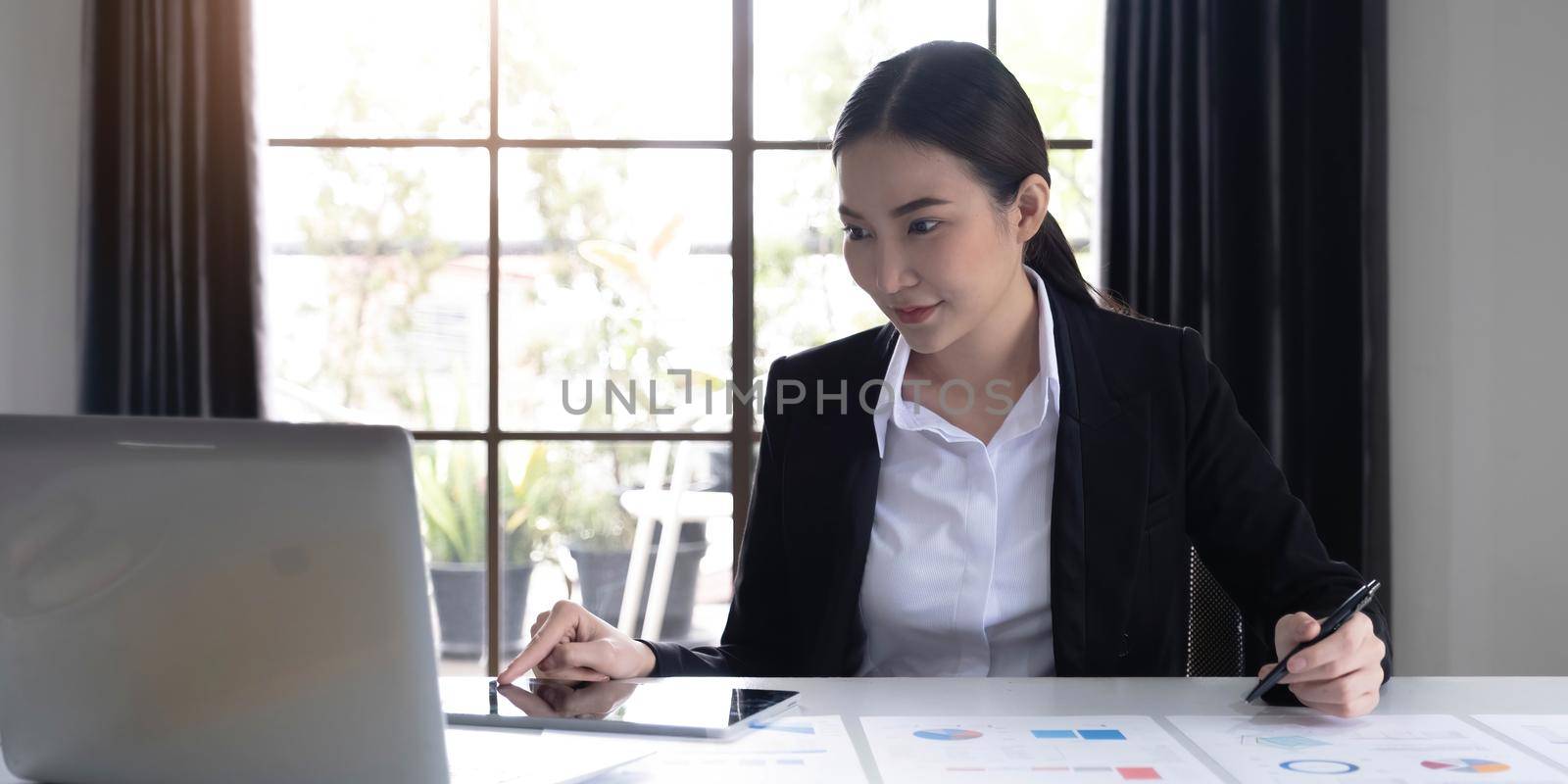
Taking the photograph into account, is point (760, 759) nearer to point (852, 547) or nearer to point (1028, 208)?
point (852, 547)

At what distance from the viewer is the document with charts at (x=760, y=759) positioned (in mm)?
949

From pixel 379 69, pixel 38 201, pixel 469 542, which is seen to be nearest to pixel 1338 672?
pixel 469 542

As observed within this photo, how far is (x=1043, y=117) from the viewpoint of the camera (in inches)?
122

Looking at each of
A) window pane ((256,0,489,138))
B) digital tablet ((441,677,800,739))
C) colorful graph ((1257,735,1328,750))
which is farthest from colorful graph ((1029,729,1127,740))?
window pane ((256,0,489,138))

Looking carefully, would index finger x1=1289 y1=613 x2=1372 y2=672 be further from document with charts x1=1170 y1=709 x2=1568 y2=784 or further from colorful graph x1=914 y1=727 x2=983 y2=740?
colorful graph x1=914 y1=727 x2=983 y2=740

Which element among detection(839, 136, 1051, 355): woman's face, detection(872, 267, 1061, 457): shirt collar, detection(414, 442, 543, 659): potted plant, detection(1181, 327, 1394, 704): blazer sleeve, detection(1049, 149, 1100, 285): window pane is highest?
detection(1049, 149, 1100, 285): window pane

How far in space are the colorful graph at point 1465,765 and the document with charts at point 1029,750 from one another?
183mm

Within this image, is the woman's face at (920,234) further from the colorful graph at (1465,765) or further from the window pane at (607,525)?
the window pane at (607,525)

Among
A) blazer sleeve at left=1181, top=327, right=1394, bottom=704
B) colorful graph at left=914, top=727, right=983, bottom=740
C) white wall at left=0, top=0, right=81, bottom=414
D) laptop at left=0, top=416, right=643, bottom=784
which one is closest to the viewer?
laptop at left=0, top=416, right=643, bottom=784

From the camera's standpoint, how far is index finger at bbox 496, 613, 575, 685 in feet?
4.01

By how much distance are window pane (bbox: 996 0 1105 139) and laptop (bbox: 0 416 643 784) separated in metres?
2.60

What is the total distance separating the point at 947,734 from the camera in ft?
3.49

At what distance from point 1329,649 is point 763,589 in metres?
0.73

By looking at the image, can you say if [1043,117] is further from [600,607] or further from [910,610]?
[910,610]
